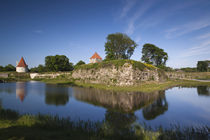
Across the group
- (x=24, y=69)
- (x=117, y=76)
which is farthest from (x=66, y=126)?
(x=24, y=69)

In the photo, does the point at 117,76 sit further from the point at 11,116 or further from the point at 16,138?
the point at 16,138

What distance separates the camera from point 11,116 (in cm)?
1080

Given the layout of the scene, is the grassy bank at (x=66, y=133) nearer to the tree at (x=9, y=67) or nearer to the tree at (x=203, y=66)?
the tree at (x=9, y=67)

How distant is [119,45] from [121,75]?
82.4ft

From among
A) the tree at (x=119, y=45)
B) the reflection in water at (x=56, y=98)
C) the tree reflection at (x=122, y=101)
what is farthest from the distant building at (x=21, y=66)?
the tree reflection at (x=122, y=101)

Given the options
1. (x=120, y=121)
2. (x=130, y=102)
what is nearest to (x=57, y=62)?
(x=130, y=102)

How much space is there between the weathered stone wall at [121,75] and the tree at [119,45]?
18.5 meters

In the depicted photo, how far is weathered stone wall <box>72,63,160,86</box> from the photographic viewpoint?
108 feet

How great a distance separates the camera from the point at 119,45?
55.5 metres

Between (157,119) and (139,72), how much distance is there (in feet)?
76.7

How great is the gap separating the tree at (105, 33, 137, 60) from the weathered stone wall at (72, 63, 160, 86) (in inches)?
729

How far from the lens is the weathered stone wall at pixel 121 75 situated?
32812 mm

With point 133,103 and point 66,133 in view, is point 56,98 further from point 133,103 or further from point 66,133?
point 66,133

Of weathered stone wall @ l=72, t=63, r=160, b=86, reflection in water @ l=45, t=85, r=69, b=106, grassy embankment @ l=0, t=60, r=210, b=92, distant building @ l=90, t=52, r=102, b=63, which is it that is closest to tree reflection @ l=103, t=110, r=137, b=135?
reflection in water @ l=45, t=85, r=69, b=106
